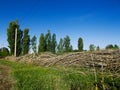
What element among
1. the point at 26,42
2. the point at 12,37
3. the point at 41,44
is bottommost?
the point at 41,44

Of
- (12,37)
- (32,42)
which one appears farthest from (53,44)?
(12,37)

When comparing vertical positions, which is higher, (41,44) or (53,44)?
(53,44)

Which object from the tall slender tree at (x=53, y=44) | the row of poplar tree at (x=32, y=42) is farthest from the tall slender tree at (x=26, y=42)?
the tall slender tree at (x=53, y=44)

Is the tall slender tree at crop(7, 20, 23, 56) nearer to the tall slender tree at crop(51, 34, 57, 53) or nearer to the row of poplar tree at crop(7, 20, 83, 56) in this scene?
the row of poplar tree at crop(7, 20, 83, 56)

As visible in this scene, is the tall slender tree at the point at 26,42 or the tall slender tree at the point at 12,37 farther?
the tall slender tree at the point at 26,42

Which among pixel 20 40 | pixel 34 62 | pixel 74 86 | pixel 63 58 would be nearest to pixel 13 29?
pixel 20 40

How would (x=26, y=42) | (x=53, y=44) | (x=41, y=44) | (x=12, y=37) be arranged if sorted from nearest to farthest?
(x=12, y=37)
(x=26, y=42)
(x=41, y=44)
(x=53, y=44)

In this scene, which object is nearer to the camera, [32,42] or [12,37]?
[12,37]

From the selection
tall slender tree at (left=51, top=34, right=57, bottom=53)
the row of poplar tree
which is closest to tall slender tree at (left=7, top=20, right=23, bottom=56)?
the row of poplar tree

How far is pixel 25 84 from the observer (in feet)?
16.6

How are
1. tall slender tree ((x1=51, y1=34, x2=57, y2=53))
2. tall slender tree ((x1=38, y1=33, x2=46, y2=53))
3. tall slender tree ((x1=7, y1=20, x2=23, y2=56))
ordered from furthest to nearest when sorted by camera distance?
tall slender tree ((x1=51, y1=34, x2=57, y2=53)), tall slender tree ((x1=38, y1=33, x2=46, y2=53)), tall slender tree ((x1=7, y1=20, x2=23, y2=56))

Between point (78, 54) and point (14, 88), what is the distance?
2.46 m

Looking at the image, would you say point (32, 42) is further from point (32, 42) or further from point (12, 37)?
point (12, 37)

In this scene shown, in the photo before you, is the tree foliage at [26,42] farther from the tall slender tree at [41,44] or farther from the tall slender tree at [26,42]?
the tall slender tree at [41,44]
